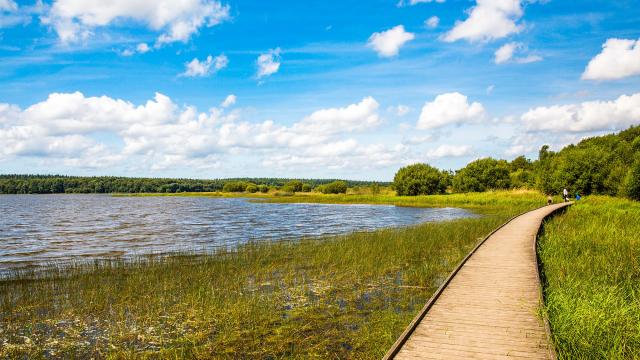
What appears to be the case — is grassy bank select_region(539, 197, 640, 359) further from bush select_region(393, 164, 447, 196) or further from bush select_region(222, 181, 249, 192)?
bush select_region(222, 181, 249, 192)

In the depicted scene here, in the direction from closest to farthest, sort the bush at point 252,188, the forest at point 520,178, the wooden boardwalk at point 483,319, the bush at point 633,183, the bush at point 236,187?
the wooden boardwalk at point 483,319 < the bush at point 633,183 < the forest at point 520,178 < the bush at point 252,188 < the bush at point 236,187

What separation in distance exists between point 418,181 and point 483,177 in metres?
13.1

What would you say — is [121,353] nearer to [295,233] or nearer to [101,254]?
[101,254]

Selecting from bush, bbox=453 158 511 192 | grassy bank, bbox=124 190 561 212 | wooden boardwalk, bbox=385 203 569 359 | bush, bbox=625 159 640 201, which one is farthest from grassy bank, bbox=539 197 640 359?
bush, bbox=453 158 511 192

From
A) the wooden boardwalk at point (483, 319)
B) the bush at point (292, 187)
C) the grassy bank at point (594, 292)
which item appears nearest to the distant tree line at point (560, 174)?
the grassy bank at point (594, 292)

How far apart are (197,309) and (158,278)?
12.4 feet

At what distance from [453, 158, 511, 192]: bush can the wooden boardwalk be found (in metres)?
75.7

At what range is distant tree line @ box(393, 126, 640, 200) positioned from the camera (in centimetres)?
4956

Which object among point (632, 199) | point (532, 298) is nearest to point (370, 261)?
point (532, 298)

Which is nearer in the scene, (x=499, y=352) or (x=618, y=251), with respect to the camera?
(x=499, y=352)

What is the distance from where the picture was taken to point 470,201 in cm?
5938

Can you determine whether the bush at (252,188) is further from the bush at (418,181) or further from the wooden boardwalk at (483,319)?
the wooden boardwalk at (483,319)

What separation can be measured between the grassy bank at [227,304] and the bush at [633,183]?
32.1m

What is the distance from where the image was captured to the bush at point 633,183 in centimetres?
4012
